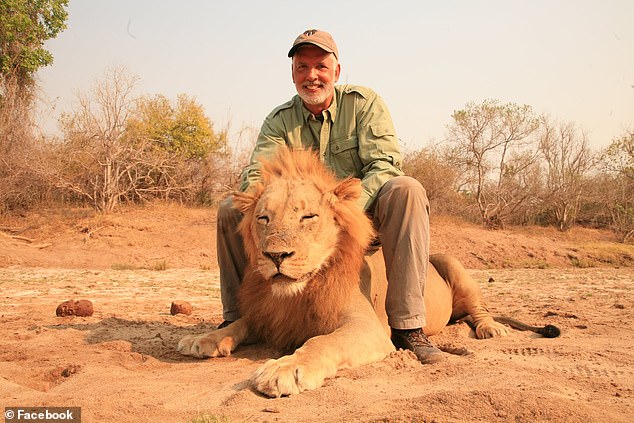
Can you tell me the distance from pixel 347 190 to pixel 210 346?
126cm

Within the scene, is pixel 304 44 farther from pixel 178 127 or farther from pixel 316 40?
pixel 178 127

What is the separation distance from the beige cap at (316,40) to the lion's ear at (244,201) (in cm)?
127

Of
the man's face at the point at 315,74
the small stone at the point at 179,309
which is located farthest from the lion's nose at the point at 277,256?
the small stone at the point at 179,309

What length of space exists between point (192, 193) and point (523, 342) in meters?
17.7

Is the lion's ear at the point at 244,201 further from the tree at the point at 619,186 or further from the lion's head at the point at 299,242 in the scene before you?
the tree at the point at 619,186

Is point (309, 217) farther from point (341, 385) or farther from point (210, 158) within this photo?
point (210, 158)

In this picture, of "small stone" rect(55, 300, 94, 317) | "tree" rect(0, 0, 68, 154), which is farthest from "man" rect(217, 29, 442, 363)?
"tree" rect(0, 0, 68, 154)

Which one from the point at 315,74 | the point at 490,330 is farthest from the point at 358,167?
the point at 490,330

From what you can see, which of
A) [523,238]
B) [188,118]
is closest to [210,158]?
[188,118]

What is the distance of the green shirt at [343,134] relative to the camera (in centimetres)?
399

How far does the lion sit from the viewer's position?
2.98 m

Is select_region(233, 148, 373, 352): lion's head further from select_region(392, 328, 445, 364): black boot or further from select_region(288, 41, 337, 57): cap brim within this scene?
select_region(288, 41, 337, 57): cap brim

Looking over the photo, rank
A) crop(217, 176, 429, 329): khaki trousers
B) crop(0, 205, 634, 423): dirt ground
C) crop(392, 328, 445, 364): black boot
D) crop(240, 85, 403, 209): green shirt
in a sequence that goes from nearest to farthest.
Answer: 1. crop(0, 205, 634, 423): dirt ground
2. crop(392, 328, 445, 364): black boot
3. crop(217, 176, 429, 329): khaki trousers
4. crop(240, 85, 403, 209): green shirt

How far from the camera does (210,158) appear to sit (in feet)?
71.5
